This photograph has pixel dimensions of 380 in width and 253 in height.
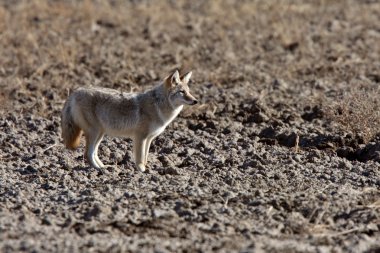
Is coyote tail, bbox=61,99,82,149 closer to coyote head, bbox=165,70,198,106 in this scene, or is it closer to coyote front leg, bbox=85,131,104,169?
coyote front leg, bbox=85,131,104,169

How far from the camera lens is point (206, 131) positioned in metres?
11.4

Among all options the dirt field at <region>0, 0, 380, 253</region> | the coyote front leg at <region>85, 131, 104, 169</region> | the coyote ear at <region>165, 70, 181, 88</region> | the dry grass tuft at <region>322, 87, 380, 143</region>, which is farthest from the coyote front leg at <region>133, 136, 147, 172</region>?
the dry grass tuft at <region>322, 87, 380, 143</region>

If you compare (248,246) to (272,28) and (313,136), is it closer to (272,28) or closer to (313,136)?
(313,136)

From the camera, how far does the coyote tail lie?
32.6 ft

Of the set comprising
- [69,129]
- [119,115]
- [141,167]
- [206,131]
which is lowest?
[141,167]

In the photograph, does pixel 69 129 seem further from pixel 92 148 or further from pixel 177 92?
pixel 177 92

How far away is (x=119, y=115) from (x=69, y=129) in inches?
22.1

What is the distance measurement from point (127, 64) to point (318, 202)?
702 centimetres

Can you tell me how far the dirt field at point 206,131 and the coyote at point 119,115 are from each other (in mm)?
225

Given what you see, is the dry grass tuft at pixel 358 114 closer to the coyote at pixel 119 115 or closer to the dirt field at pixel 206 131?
the dirt field at pixel 206 131

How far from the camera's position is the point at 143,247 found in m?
7.02

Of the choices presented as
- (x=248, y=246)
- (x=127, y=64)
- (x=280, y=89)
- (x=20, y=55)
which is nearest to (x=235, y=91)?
(x=280, y=89)

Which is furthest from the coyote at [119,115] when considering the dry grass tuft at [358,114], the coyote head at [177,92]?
the dry grass tuft at [358,114]

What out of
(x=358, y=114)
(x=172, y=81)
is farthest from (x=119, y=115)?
(x=358, y=114)
